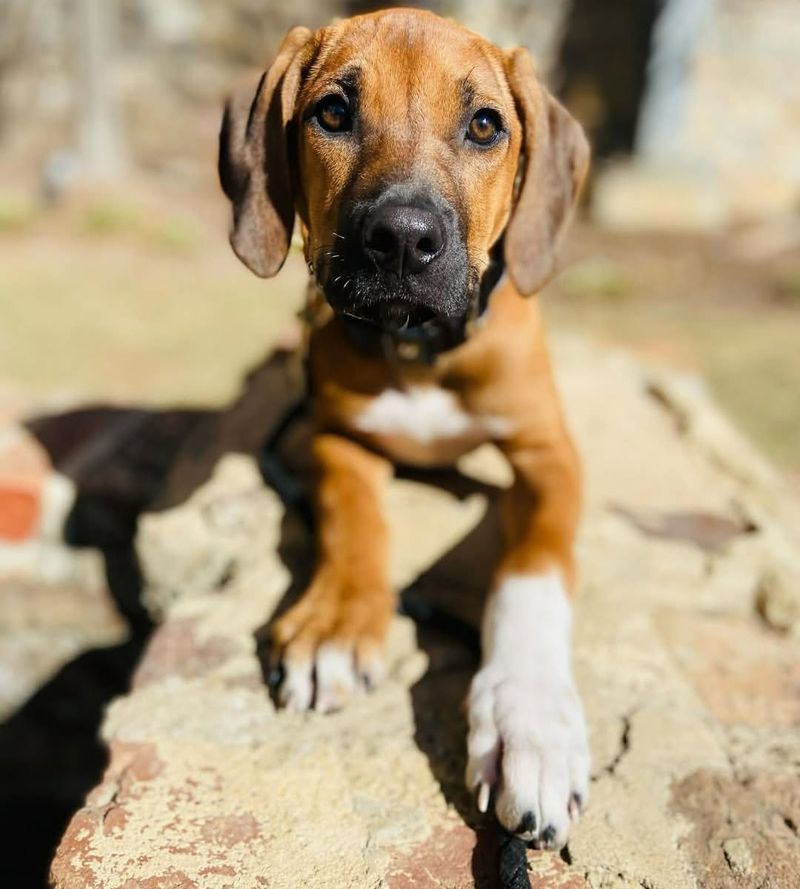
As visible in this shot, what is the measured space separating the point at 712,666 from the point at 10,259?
6.44 metres

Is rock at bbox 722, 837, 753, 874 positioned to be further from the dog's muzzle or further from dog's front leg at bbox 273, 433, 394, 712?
the dog's muzzle

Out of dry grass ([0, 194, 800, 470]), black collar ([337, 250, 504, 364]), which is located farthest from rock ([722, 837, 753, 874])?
dry grass ([0, 194, 800, 470])

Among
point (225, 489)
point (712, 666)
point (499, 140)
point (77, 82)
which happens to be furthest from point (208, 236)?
point (712, 666)

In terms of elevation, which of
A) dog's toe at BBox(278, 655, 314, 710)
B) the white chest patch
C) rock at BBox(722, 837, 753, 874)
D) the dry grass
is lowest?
the dry grass

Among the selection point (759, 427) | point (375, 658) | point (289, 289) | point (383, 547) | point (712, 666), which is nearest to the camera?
point (375, 658)

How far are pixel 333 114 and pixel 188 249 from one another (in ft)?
19.6

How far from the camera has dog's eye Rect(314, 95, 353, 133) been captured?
247 cm

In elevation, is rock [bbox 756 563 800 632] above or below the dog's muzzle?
below

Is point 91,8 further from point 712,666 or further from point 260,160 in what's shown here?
point 712,666

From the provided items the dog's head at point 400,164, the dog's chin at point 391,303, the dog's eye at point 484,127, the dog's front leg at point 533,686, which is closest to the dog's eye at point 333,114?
the dog's head at point 400,164

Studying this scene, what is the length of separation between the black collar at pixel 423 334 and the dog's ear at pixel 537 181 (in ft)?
0.31

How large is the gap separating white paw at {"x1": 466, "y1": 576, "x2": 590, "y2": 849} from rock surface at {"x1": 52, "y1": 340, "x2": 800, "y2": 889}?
76mm

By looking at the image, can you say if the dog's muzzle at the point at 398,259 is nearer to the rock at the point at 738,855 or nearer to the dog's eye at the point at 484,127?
the dog's eye at the point at 484,127

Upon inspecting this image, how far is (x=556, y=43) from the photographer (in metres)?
11.6
